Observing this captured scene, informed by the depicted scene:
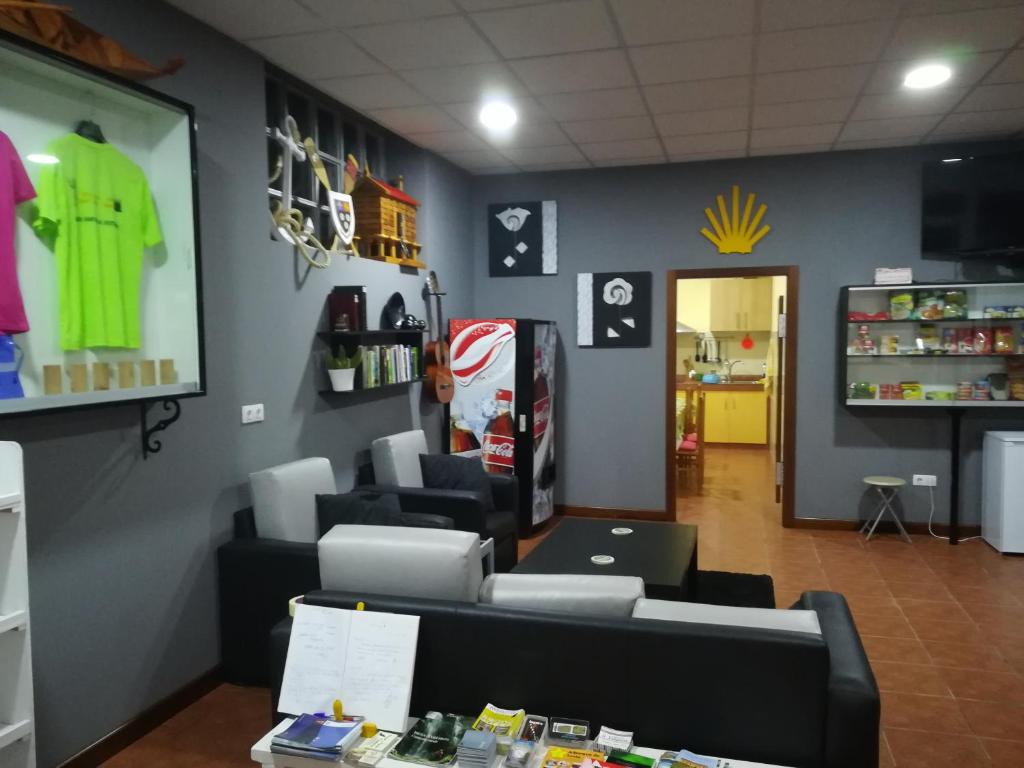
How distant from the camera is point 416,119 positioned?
187 inches

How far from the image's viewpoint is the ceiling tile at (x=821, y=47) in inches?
134

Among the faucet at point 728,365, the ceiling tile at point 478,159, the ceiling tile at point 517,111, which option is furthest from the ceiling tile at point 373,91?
the faucet at point 728,365

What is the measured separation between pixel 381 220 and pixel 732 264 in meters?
2.91

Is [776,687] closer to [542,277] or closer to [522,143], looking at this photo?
[522,143]

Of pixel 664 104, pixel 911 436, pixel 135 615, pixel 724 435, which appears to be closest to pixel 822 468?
pixel 911 436

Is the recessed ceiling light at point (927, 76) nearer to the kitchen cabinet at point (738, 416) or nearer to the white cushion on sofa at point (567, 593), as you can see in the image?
the white cushion on sofa at point (567, 593)

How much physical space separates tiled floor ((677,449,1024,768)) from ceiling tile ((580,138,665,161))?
118 inches

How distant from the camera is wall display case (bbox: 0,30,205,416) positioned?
245 centimetres

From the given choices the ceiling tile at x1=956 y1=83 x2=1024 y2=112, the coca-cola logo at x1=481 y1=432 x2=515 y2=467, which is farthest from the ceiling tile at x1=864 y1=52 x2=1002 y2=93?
the coca-cola logo at x1=481 y1=432 x2=515 y2=467

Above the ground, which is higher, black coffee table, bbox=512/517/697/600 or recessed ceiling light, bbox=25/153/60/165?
recessed ceiling light, bbox=25/153/60/165

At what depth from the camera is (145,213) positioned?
9.55 feet

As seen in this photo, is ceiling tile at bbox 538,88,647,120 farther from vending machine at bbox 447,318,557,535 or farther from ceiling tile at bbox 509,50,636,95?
vending machine at bbox 447,318,557,535

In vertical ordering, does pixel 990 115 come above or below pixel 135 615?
above

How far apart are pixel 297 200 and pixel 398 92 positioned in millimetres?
856
